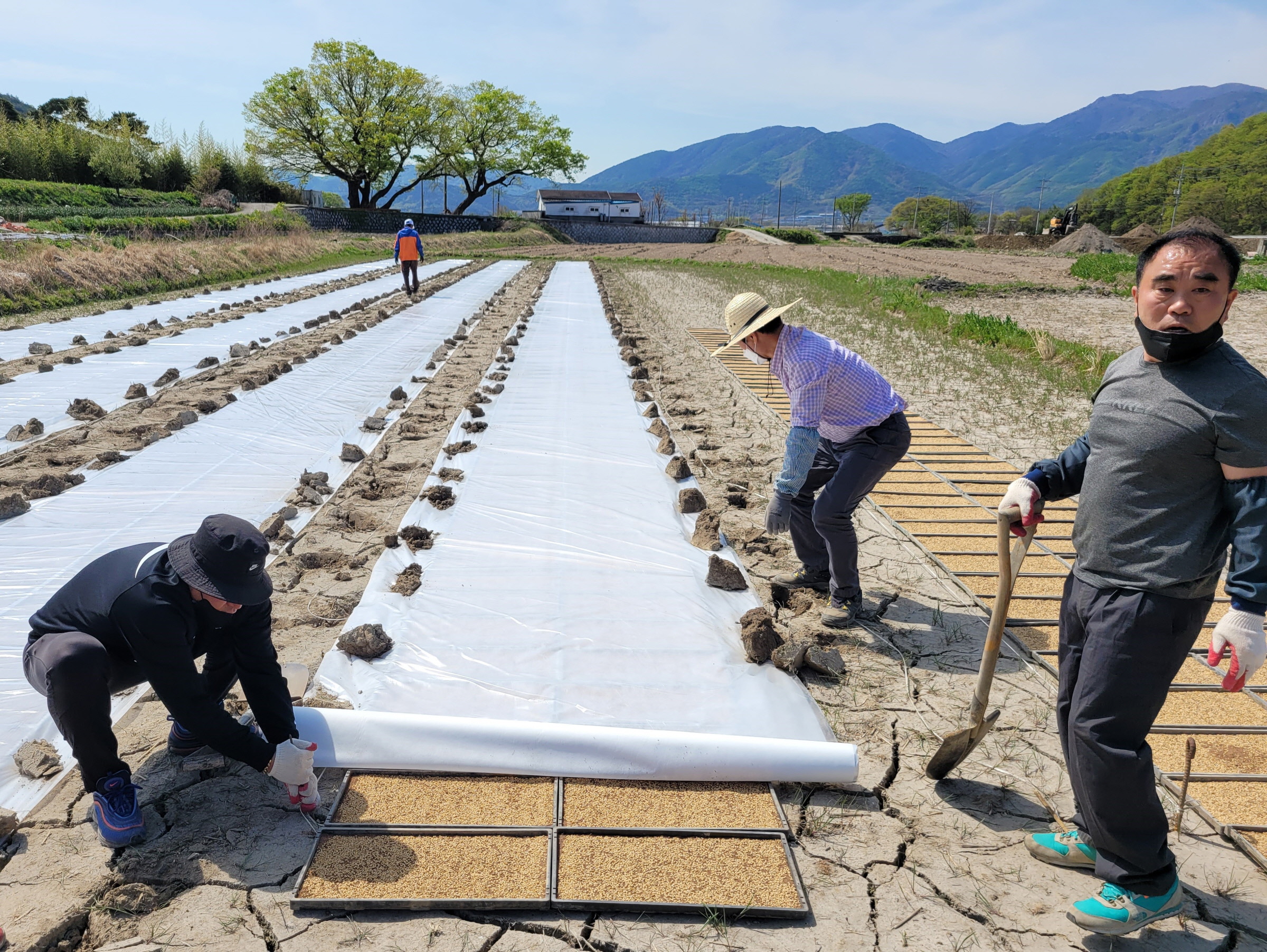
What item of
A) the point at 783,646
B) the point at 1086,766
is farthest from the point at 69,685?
the point at 1086,766

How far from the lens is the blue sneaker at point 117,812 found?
2422 mm

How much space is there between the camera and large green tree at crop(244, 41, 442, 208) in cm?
4603

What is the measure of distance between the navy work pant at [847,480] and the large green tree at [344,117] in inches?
1826

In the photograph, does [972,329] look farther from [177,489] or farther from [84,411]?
[84,411]

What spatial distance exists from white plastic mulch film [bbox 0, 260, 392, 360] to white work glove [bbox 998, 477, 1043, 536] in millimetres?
9901

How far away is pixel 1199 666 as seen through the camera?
3656 mm

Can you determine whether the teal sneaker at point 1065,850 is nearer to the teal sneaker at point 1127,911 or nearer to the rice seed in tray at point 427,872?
the teal sneaker at point 1127,911

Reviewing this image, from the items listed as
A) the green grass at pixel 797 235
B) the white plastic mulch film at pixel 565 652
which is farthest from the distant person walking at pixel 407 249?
the green grass at pixel 797 235

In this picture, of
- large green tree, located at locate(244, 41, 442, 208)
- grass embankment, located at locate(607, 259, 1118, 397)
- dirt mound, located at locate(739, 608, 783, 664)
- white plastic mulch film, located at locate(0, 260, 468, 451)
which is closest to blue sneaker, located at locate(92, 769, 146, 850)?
dirt mound, located at locate(739, 608, 783, 664)

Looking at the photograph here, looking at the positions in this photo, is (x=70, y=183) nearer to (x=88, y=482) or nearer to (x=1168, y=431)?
(x=88, y=482)

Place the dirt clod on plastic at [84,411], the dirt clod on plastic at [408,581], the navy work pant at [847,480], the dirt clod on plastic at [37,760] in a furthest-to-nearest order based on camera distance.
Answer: the dirt clod on plastic at [84,411] → the dirt clod on plastic at [408,581] → the navy work pant at [847,480] → the dirt clod on plastic at [37,760]

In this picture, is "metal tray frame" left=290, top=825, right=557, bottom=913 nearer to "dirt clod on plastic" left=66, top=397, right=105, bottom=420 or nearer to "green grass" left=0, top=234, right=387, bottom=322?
"dirt clod on plastic" left=66, top=397, right=105, bottom=420

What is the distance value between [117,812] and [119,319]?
10.9 m

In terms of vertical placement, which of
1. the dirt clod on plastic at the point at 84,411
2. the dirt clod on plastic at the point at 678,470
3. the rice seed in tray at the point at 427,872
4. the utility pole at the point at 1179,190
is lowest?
the rice seed in tray at the point at 427,872
